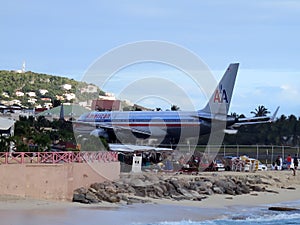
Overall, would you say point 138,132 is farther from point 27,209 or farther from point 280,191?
point 27,209

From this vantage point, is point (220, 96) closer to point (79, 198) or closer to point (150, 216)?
point (79, 198)

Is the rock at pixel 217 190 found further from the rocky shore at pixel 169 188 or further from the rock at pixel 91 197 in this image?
the rock at pixel 91 197

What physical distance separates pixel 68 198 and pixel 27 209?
416 cm

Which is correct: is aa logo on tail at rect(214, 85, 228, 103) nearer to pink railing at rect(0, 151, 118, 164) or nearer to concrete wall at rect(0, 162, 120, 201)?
pink railing at rect(0, 151, 118, 164)

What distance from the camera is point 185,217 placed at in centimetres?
2489

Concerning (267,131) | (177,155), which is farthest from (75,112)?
(177,155)

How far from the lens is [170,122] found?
201 feet

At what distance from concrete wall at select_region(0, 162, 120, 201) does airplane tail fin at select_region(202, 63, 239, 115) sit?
1433 inches

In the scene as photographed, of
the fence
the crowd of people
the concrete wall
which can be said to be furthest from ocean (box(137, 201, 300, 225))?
the fence

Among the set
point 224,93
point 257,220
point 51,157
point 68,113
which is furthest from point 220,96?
point 68,113

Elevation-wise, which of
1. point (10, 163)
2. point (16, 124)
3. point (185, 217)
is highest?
point (16, 124)

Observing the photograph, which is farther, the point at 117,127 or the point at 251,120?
the point at 251,120

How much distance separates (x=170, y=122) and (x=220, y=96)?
21.8 ft

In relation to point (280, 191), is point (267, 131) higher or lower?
higher
